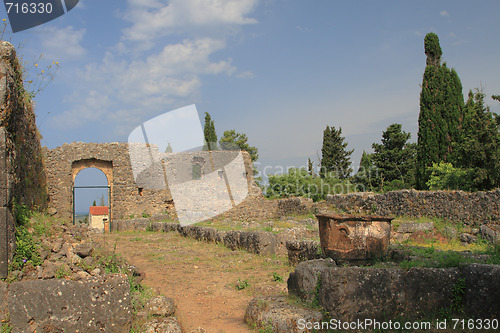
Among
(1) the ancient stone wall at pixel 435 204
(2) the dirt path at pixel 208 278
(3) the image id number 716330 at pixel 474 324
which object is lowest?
(2) the dirt path at pixel 208 278

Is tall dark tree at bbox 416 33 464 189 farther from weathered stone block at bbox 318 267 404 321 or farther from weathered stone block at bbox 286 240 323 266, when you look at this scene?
weathered stone block at bbox 318 267 404 321

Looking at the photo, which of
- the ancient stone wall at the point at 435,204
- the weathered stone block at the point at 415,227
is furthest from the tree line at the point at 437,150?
the weathered stone block at the point at 415,227

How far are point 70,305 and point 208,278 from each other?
387 centimetres

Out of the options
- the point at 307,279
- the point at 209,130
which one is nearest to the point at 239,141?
the point at 209,130

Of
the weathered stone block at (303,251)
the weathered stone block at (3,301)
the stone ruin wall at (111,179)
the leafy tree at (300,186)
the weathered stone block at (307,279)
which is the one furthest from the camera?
the leafy tree at (300,186)

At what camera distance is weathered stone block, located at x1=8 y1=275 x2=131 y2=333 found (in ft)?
12.4

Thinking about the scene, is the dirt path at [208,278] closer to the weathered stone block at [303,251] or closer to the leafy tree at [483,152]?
the weathered stone block at [303,251]

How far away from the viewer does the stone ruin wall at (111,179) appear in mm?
18875

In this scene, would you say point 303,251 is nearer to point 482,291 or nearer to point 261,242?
point 261,242

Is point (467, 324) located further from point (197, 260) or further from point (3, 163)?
point (197, 260)

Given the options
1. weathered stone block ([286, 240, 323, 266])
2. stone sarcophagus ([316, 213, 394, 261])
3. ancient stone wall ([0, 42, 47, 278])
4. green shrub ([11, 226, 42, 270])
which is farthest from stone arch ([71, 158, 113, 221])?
stone sarcophagus ([316, 213, 394, 261])

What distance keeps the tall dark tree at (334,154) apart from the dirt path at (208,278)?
91.1 feet

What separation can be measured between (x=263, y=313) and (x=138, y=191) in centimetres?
1723

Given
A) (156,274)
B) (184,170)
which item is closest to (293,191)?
(184,170)
